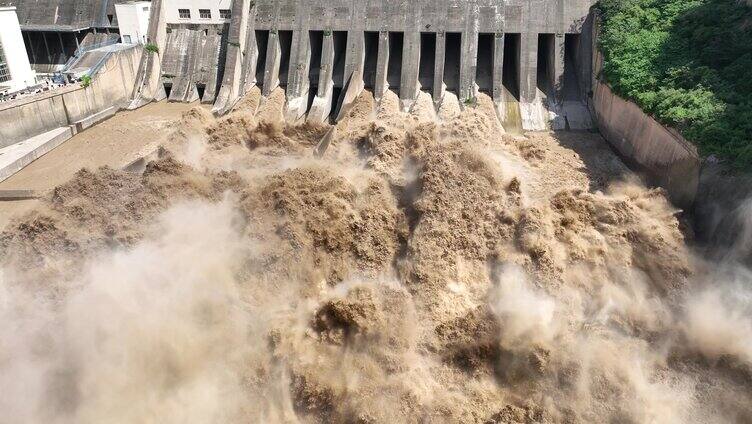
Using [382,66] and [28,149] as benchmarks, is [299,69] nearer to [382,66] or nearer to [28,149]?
[382,66]

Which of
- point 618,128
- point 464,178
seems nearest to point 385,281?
point 464,178

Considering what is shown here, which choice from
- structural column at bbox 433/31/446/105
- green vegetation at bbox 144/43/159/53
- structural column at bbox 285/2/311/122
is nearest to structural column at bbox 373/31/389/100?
structural column at bbox 433/31/446/105

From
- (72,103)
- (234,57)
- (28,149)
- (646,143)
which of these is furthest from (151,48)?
(646,143)

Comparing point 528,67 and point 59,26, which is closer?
point 528,67

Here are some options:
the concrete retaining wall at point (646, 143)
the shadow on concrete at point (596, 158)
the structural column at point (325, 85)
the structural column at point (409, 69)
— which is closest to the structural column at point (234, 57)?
the structural column at point (325, 85)

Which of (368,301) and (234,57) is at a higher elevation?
→ (234,57)

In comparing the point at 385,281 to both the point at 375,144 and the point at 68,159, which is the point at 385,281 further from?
the point at 68,159

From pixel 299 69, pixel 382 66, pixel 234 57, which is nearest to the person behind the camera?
pixel 382 66

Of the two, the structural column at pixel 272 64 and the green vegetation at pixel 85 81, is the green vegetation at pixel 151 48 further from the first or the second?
the structural column at pixel 272 64
